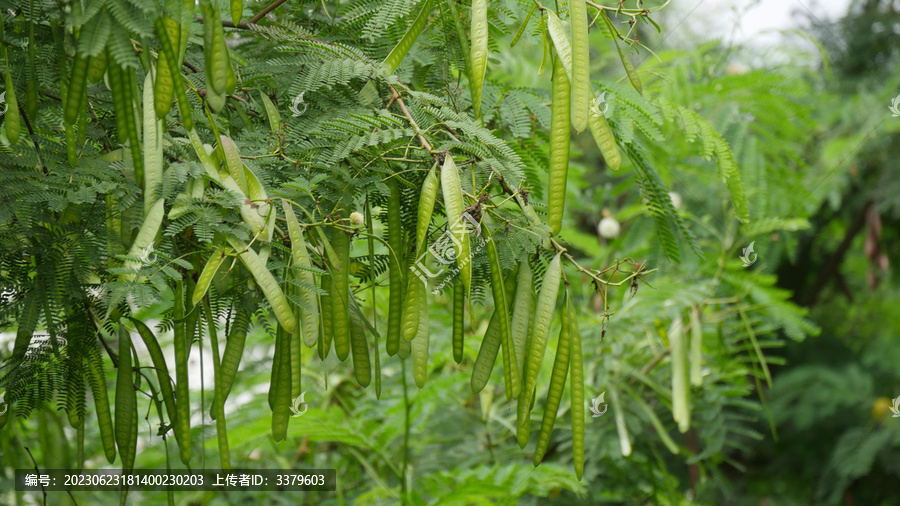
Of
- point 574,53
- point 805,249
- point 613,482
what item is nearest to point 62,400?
point 574,53

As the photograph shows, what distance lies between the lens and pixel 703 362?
2.46 m

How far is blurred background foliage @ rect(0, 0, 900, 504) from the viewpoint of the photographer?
1.98 m

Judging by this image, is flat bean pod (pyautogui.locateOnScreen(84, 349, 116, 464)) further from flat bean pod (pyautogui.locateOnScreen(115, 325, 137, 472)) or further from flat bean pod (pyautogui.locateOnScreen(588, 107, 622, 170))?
flat bean pod (pyautogui.locateOnScreen(588, 107, 622, 170))

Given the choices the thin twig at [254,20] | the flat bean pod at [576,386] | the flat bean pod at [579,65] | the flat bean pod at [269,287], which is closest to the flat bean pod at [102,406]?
the flat bean pod at [269,287]

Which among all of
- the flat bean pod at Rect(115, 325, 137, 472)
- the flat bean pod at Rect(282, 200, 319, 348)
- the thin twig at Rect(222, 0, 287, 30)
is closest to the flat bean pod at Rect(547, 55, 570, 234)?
the flat bean pod at Rect(282, 200, 319, 348)

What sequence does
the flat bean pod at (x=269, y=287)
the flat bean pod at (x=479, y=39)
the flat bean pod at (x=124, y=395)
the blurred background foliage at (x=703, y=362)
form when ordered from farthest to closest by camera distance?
the blurred background foliage at (x=703, y=362) → the flat bean pod at (x=124, y=395) → the flat bean pod at (x=479, y=39) → the flat bean pod at (x=269, y=287)

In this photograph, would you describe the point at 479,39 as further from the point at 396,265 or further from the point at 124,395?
the point at 124,395

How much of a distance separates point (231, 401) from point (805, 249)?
3.27 metres

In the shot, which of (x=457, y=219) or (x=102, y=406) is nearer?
(x=457, y=219)

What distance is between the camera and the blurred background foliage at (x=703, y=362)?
1.98 m

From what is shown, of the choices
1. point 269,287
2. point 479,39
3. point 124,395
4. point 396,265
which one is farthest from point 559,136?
point 124,395

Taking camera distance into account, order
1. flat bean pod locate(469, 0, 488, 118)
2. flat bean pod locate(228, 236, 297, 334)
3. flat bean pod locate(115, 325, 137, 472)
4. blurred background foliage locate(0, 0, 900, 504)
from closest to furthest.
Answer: flat bean pod locate(228, 236, 297, 334)
flat bean pod locate(469, 0, 488, 118)
flat bean pod locate(115, 325, 137, 472)
blurred background foliage locate(0, 0, 900, 504)

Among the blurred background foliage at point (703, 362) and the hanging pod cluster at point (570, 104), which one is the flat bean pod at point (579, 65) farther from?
the blurred background foliage at point (703, 362)

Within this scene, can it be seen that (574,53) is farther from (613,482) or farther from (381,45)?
(613,482)
